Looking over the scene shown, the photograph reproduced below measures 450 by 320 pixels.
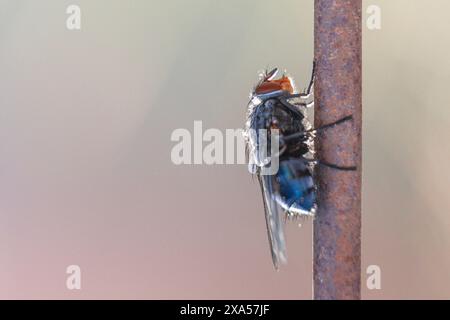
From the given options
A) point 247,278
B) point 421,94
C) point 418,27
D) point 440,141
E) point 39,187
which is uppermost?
point 418,27

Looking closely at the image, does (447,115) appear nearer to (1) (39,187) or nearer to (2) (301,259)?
(2) (301,259)

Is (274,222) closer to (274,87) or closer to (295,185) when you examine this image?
(295,185)

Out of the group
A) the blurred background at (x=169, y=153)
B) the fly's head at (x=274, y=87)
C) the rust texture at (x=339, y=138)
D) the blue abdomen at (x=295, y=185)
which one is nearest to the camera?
the rust texture at (x=339, y=138)

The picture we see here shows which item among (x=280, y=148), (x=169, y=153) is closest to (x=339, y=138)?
(x=280, y=148)

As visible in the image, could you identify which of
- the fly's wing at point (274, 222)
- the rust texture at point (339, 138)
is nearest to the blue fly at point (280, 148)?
the fly's wing at point (274, 222)

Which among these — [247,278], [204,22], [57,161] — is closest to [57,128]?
[57,161]

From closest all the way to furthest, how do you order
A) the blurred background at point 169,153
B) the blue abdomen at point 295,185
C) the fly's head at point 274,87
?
1. the blue abdomen at point 295,185
2. the fly's head at point 274,87
3. the blurred background at point 169,153

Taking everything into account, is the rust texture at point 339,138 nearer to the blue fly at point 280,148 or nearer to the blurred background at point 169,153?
the blue fly at point 280,148
